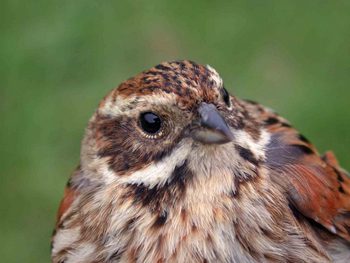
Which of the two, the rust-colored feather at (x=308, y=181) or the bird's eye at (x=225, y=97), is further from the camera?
the rust-colored feather at (x=308, y=181)

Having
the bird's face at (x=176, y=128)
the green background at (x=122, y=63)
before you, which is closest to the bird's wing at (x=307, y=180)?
the bird's face at (x=176, y=128)

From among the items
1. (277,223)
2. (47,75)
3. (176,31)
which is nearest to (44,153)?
(47,75)

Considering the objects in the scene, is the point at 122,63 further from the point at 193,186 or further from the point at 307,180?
the point at 193,186

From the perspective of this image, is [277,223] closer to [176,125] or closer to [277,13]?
[176,125]

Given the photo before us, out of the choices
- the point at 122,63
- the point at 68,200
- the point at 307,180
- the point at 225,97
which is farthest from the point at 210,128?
the point at 122,63

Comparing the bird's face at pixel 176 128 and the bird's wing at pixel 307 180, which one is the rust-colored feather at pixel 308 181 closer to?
the bird's wing at pixel 307 180

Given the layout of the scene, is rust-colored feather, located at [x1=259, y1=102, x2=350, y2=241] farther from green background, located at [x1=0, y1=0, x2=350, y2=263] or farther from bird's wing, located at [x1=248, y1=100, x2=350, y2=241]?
green background, located at [x1=0, y1=0, x2=350, y2=263]
